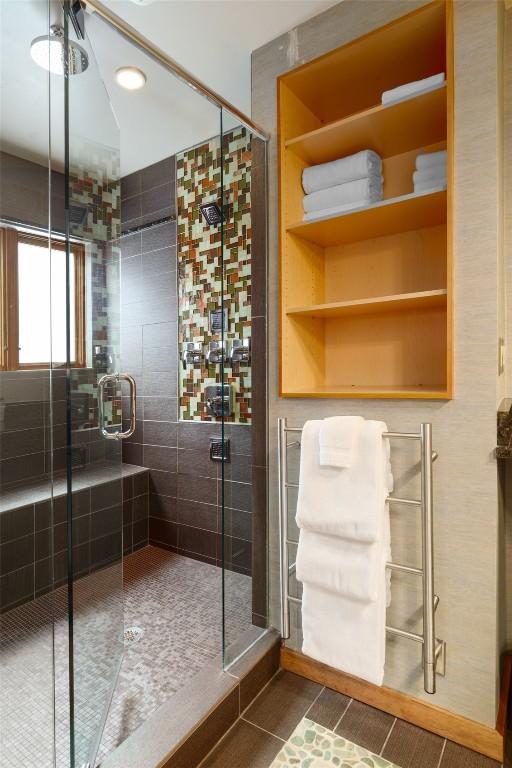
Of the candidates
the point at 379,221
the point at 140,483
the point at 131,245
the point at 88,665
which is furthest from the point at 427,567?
the point at 131,245

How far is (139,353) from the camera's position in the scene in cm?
279

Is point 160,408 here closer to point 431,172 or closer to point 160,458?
point 160,458

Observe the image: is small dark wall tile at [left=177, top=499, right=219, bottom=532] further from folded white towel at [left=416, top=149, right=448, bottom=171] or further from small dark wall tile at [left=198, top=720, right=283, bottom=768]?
folded white towel at [left=416, top=149, right=448, bottom=171]

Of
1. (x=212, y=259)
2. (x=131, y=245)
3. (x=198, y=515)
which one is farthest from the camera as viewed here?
(x=131, y=245)

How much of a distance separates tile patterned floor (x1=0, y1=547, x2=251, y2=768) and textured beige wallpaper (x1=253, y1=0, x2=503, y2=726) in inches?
29.8

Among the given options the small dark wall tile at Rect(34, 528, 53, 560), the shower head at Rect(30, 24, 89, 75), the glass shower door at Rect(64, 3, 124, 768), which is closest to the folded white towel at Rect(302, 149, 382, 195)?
the glass shower door at Rect(64, 3, 124, 768)

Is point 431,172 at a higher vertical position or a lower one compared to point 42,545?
higher

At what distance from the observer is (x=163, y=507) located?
2713 millimetres

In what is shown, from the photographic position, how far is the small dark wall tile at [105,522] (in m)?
1.16

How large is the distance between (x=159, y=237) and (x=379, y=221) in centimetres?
156

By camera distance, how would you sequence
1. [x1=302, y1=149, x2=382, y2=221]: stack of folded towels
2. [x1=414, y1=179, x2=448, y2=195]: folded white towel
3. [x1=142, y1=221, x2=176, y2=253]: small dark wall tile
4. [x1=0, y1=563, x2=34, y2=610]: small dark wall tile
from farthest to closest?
1. [x1=142, y1=221, x2=176, y2=253]: small dark wall tile
2. [x1=302, y1=149, x2=382, y2=221]: stack of folded towels
3. [x1=414, y1=179, x2=448, y2=195]: folded white towel
4. [x1=0, y1=563, x2=34, y2=610]: small dark wall tile

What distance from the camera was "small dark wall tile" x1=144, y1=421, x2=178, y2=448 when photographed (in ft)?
8.74

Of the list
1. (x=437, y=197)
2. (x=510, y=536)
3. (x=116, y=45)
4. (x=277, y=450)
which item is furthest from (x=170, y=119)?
(x=510, y=536)

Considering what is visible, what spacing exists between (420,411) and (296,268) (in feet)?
2.50
